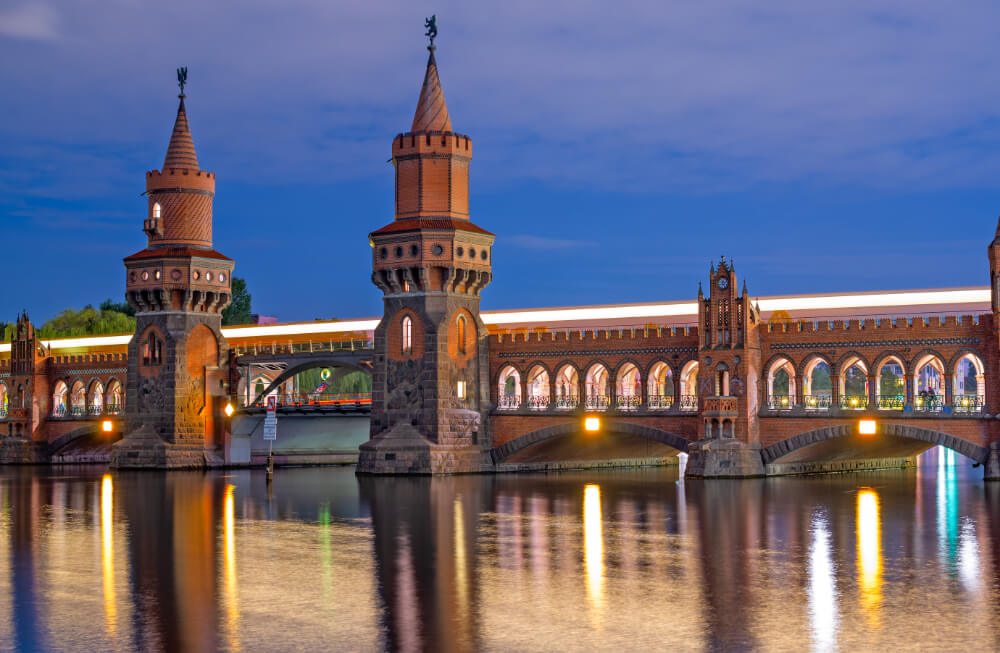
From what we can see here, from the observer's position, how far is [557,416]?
60.6m

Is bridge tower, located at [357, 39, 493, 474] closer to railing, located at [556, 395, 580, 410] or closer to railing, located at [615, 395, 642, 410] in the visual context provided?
railing, located at [556, 395, 580, 410]

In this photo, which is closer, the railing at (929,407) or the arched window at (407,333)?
the railing at (929,407)

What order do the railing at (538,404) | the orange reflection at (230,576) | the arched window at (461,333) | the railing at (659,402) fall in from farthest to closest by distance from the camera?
the railing at (538,404)
the arched window at (461,333)
the railing at (659,402)
the orange reflection at (230,576)

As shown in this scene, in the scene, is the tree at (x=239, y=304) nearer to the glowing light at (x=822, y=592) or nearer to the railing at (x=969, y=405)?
the railing at (x=969, y=405)

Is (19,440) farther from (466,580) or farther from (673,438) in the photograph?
(466,580)

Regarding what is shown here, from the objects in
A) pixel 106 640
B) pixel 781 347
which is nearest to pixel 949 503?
pixel 781 347

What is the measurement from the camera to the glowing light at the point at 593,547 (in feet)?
75.7

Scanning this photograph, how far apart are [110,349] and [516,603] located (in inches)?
2791

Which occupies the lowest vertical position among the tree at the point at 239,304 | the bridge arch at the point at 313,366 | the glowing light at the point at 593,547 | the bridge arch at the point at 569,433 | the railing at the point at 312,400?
the glowing light at the point at 593,547

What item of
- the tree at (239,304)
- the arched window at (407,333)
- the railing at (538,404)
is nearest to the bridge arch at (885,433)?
the railing at (538,404)

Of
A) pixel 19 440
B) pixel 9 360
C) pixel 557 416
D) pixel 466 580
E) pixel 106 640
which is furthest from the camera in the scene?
pixel 9 360

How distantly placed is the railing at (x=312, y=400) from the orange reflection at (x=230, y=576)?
27.7 meters

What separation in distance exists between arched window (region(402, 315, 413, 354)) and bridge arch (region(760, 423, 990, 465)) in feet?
56.0

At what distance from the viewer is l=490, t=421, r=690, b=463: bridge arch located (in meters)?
56.7
